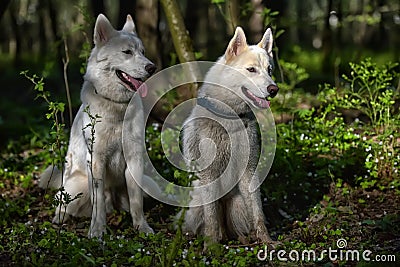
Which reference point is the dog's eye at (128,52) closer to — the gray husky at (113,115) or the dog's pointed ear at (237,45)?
the gray husky at (113,115)

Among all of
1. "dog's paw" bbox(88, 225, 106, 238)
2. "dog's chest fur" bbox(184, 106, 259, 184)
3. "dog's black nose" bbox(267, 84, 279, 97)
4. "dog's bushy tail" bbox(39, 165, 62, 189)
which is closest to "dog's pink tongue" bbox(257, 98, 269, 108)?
"dog's black nose" bbox(267, 84, 279, 97)

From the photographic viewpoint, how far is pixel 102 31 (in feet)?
17.4

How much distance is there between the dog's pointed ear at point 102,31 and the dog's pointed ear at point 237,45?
3.70 ft

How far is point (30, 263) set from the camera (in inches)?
154

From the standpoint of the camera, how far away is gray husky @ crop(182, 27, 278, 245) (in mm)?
4789

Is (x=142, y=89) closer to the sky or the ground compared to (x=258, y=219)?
closer to the sky

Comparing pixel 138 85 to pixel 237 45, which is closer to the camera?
pixel 237 45

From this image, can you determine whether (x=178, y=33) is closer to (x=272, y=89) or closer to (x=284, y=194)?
(x=284, y=194)

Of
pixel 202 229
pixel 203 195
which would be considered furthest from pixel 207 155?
pixel 202 229

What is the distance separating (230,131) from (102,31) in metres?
A: 1.47

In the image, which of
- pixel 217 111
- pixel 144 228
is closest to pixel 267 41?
pixel 217 111

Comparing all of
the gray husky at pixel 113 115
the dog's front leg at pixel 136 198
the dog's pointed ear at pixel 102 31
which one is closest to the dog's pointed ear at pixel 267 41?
the gray husky at pixel 113 115

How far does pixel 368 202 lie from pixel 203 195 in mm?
1835

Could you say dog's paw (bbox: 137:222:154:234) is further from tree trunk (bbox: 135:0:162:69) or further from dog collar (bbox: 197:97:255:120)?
tree trunk (bbox: 135:0:162:69)
